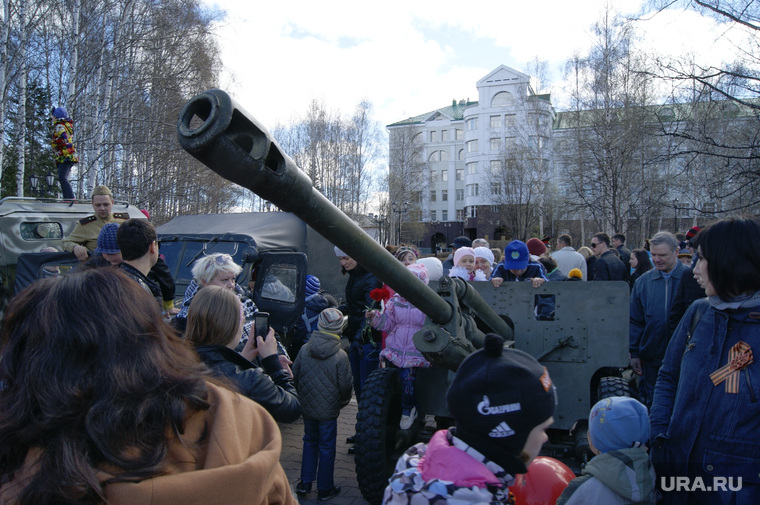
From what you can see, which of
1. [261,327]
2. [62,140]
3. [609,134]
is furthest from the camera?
[609,134]

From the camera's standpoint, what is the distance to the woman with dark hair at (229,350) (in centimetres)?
226

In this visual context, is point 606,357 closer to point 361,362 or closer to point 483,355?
point 361,362

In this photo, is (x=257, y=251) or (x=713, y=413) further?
(x=257, y=251)

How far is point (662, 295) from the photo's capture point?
173 inches

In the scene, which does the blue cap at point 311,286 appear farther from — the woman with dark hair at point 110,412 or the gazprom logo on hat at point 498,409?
the woman with dark hair at point 110,412

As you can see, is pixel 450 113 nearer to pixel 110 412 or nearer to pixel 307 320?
pixel 307 320

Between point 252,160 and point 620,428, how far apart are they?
1802 mm

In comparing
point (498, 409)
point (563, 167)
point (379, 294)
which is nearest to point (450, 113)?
point (563, 167)

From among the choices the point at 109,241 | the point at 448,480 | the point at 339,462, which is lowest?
the point at 339,462

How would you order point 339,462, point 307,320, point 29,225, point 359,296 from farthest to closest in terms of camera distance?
1. point 29,225
2. point 307,320
3. point 359,296
4. point 339,462

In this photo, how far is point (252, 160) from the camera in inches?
57.6

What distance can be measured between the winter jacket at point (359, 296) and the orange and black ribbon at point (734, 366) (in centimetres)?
342

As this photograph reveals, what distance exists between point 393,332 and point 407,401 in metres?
0.53

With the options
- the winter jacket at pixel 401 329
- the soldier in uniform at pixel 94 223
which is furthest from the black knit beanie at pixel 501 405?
the soldier in uniform at pixel 94 223
